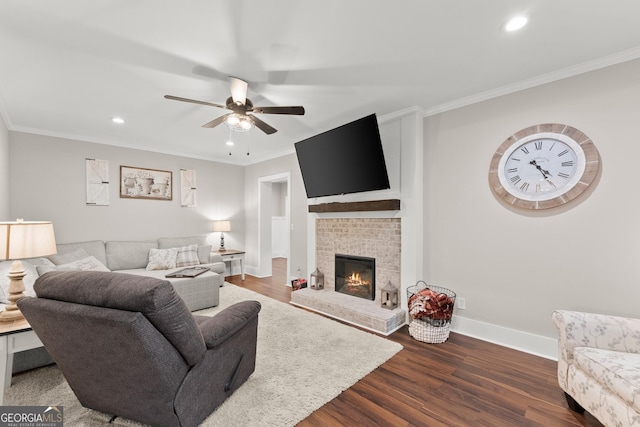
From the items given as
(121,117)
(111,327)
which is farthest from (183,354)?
(121,117)

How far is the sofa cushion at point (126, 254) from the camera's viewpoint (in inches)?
168

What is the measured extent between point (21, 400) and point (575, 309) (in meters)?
4.23

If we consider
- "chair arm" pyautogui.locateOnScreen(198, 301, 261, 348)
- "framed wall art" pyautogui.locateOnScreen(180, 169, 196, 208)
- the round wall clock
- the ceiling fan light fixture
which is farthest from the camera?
"framed wall art" pyautogui.locateOnScreen(180, 169, 196, 208)

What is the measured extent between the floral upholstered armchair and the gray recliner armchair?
215 centimetres

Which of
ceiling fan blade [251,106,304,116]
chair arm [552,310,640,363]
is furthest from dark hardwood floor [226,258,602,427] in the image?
ceiling fan blade [251,106,304,116]

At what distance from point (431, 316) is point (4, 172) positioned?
543cm

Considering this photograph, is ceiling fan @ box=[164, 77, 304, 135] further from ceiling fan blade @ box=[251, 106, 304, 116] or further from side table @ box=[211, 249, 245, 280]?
side table @ box=[211, 249, 245, 280]

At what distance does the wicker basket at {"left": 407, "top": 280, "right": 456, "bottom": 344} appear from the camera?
271 cm

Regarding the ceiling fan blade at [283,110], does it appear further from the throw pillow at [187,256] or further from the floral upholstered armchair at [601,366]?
the throw pillow at [187,256]

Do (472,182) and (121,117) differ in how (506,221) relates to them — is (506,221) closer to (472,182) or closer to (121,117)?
(472,182)

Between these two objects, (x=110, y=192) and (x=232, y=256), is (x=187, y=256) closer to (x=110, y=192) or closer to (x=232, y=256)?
(x=232, y=256)

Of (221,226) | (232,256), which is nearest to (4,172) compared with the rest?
(221,226)

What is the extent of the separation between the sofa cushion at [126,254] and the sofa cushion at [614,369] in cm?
539

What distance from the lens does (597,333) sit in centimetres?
175
